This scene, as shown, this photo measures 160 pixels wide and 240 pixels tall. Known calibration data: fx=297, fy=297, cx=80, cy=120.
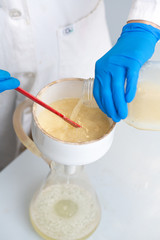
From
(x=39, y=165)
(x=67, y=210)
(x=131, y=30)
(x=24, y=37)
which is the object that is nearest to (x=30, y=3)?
(x=24, y=37)

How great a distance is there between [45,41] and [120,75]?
1.10ft

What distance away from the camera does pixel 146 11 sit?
781 mm

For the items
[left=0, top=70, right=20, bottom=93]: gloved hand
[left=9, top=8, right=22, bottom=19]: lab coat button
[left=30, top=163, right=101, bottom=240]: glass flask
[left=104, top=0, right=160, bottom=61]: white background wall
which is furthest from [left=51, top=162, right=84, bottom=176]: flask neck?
[left=104, top=0, right=160, bottom=61]: white background wall

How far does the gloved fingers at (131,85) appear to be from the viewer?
621mm

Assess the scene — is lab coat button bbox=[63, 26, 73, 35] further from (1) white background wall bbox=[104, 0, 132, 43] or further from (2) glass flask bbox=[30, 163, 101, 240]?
(1) white background wall bbox=[104, 0, 132, 43]

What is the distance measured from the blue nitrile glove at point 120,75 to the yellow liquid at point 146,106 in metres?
0.04

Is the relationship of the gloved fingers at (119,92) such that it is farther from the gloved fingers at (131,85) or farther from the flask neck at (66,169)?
the flask neck at (66,169)

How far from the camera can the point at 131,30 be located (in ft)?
2.47

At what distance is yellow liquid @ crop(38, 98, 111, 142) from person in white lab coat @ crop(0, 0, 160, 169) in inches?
3.8

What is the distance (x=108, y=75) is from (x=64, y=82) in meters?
0.10

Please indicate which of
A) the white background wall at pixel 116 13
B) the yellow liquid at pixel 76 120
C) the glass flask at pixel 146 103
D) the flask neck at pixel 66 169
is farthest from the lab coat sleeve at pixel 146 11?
the white background wall at pixel 116 13

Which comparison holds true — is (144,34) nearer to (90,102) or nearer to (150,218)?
(90,102)

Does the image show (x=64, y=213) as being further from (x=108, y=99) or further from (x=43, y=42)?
(x=43, y=42)

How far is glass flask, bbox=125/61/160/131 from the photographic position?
0.65m
